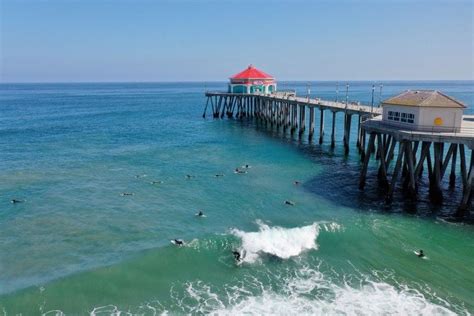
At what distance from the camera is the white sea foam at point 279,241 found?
72.8ft

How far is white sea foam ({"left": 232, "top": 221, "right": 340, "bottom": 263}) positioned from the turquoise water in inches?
2.9

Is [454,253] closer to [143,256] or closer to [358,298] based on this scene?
[358,298]

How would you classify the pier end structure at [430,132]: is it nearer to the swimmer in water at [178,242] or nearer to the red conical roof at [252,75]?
the swimmer in water at [178,242]

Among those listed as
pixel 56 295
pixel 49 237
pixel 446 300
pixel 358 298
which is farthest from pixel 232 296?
pixel 49 237

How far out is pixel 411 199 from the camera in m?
29.3

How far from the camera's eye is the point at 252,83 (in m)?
75.6

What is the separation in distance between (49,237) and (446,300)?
20.1 m

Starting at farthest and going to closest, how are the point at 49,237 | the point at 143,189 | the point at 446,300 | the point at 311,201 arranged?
1. the point at 143,189
2. the point at 311,201
3. the point at 49,237
4. the point at 446,300

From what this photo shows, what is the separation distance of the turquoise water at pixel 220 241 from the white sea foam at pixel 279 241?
7 centimetres

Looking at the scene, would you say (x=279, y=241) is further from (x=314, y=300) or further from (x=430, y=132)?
(x=430, y=132)

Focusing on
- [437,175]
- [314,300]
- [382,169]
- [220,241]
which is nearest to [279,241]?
[220,241]

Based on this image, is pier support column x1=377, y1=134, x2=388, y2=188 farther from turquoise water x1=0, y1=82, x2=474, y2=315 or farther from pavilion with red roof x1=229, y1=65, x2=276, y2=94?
pavilion with red roof x1=229, y1=65, x2=276, y2=94

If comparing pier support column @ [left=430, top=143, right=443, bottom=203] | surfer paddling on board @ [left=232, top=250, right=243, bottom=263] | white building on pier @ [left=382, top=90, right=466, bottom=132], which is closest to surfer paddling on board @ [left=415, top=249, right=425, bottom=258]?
pier support column @ [left=430, top=143, right=443, bottom=203]

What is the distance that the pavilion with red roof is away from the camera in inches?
2972
